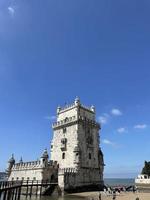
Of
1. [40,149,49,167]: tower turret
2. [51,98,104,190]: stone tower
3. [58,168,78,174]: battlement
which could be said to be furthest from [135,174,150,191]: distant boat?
[40,149,49,167]: tower turret

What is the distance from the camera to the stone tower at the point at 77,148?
53.8 meters

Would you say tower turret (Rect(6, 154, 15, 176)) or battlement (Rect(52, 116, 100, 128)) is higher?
battlement (Rect(52, 116, 100, 128))

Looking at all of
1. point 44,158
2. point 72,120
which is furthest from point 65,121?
point 44,158

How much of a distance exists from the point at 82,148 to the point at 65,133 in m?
5.66

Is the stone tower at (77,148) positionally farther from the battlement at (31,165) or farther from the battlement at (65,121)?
the battlement at (31,165)

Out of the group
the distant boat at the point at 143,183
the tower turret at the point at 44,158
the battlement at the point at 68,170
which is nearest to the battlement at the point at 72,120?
the tower turret at the point at 44,158

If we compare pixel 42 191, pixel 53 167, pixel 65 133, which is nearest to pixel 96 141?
pixel 65 133

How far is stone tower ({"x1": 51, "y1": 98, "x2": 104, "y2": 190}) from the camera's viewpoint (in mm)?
53812

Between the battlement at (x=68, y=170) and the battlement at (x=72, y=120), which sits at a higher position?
the battlement at (x=72, y=120)

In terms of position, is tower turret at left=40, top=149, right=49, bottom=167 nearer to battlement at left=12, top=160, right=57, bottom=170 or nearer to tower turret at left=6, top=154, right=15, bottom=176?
battlement at left=12, top=160, right=57, bottom=170

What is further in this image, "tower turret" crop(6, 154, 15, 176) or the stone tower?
"tower turret" crop(6, 154, 15, 176)

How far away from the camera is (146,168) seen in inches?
2495

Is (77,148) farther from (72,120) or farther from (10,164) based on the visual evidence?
(10,164)

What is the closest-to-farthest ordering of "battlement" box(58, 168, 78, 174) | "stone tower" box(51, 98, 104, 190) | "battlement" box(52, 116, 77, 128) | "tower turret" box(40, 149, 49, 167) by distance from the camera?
"battlement" box(58, 168, 78, 174)
"stone tower" box(51, 98, 104, 190)
"tower turret" box(40, 149, 49, 167)
"battlement" box(52, 116, 77, 128)
